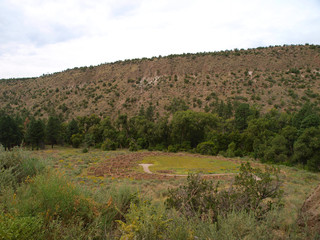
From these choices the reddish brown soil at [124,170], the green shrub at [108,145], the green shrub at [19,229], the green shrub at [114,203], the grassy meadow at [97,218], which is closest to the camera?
the green shrub at [19,229]

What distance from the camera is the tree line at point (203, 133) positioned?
3067 cm

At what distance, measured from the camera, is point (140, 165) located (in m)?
30.7

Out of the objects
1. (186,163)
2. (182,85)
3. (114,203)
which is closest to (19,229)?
(114,203)

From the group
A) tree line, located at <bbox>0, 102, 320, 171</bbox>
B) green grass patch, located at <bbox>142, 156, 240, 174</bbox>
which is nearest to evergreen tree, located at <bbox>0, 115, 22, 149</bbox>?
tree line, located at <bbox>0, 102, 320, 171</bbox>

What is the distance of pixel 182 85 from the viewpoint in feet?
202

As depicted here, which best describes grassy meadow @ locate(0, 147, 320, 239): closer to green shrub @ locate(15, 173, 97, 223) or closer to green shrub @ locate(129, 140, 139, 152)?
green shrub @ locate(15, 173, 97, 223)

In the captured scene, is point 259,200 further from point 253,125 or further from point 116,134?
point 116,134

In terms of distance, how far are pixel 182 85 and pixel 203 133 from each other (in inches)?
900

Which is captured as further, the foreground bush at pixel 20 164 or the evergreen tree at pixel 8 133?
the evergreen tree at pixel 8 133

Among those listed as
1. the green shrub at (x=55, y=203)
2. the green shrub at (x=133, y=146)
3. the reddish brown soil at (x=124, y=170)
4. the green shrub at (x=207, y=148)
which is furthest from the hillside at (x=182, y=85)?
the green shrub at (x=55, y=203)

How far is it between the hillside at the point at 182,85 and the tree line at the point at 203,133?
22.0 ft

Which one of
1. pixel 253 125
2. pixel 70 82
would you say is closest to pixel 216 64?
pixel 253 125

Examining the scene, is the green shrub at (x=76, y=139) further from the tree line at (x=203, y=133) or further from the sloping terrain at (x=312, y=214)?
the sloping terrain at (x=312, y=214)

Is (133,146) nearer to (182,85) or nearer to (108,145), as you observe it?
(108,145)
